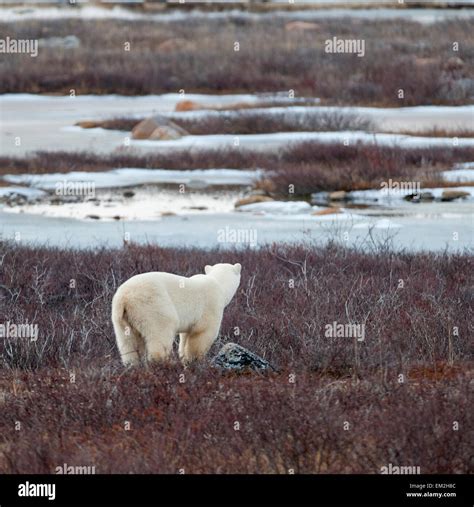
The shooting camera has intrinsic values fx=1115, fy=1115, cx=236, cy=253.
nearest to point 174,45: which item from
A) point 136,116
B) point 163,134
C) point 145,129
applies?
point 136,116

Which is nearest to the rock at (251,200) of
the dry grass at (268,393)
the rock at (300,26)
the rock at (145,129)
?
the rock at (145,129)

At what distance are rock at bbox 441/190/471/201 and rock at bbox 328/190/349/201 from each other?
5.49 feet

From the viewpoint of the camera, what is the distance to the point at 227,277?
23.7 ft

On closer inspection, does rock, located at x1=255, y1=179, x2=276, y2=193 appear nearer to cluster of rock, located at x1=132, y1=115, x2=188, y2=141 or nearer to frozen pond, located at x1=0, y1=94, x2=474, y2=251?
frozen pond, located at x1=0, y1=94, x2=474, y2=251

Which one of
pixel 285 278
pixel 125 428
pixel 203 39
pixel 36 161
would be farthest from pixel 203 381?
pixel 203 39

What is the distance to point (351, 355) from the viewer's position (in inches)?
269

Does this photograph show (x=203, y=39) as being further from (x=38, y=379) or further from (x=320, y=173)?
(x=38, y=379)

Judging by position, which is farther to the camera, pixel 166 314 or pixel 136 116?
pixel 136 116

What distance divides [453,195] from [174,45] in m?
25.9

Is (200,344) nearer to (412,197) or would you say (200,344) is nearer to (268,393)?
(268,393)

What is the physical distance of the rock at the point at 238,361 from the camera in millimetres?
6621

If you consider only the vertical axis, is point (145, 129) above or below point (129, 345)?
above

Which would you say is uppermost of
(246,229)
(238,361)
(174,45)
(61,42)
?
(61,42)

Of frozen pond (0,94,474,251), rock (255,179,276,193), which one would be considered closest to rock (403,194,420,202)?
frozen pond (0,94,474,251)
